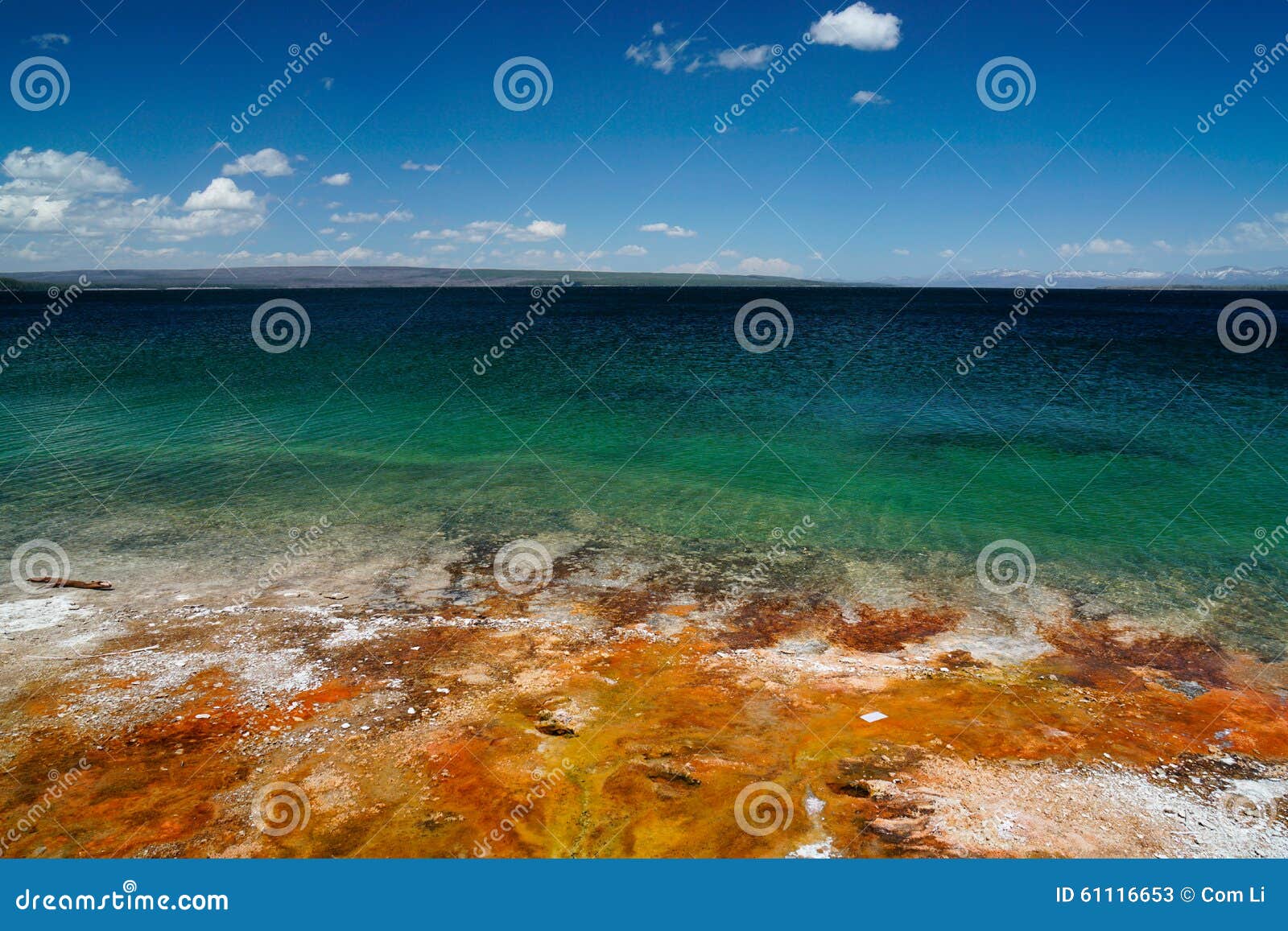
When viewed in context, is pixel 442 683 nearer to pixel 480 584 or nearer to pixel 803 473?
pixel 480 584

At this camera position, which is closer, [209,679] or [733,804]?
[733,804]

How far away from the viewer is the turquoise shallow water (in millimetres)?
16016

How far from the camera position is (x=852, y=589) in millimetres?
13945

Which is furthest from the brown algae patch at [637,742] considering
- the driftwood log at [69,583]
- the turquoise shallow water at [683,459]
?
the turquoise shallow water at [683,459]

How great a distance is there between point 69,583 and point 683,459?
15.8 m

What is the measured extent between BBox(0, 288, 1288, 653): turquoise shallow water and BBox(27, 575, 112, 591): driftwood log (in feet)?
2.20

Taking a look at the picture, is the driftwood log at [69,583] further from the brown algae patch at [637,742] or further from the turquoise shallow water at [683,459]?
the brown algae patch at [637,742]

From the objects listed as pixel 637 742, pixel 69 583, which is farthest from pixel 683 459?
pixel 69 583

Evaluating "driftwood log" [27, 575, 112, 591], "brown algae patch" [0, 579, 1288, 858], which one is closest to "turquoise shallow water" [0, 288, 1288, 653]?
"driftwood log" [27, 575, 112, 591]

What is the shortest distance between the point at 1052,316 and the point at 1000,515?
89435mm

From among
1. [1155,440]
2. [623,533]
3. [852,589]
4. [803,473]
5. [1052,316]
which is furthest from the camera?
[1052,316]

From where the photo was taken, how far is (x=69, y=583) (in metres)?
13.6

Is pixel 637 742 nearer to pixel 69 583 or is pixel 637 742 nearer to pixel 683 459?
pixel 69 583

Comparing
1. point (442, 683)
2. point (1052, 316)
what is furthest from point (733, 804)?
point (1052, 316)
